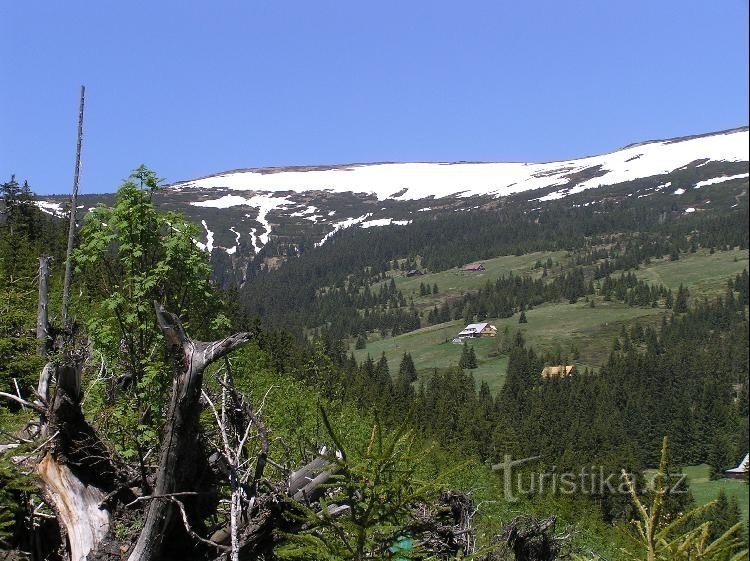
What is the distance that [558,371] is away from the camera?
539 ft

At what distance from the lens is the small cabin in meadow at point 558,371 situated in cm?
16088

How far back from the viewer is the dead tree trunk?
23.0 ft

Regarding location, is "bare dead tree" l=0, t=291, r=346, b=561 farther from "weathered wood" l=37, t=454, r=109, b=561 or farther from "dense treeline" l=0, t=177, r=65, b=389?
"dense treeline" l=0, t=177, r=65, b=389

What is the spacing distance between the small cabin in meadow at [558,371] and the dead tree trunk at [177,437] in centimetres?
15669

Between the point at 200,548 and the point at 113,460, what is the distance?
1351 millimetres

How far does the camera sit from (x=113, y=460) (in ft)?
27.1

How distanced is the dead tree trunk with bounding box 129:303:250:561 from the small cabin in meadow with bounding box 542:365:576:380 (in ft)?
514

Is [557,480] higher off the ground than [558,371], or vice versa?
[557,480]

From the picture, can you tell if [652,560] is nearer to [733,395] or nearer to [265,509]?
[265,509]

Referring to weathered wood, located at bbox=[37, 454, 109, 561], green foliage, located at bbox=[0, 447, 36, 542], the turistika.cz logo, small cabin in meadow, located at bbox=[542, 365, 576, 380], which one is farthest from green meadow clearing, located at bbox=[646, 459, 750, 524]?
green foliage, located at bbox=[0, 447, 36, 542]

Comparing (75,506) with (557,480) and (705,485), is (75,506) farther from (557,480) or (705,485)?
(705,485)

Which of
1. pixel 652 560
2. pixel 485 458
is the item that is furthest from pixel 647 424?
pixel 652 560

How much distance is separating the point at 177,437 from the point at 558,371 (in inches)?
6432

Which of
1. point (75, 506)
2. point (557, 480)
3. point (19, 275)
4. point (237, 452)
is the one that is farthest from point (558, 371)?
point (237, 452)
